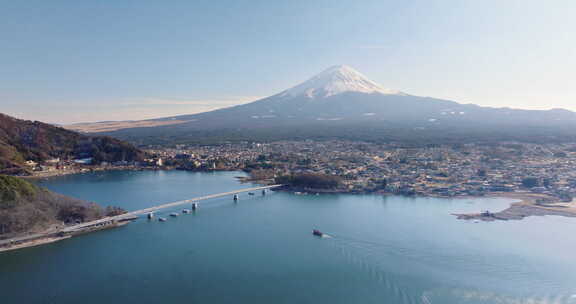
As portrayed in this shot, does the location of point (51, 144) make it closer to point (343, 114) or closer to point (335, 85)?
point (343, 114)

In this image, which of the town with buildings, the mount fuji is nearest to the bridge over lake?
the town with buildings

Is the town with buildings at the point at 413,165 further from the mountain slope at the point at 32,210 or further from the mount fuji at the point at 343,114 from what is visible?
the mount fuji at the point at 343,114

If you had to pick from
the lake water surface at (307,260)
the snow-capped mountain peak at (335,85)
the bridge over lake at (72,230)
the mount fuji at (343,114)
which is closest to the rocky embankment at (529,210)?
the lake water surface at (307,260)

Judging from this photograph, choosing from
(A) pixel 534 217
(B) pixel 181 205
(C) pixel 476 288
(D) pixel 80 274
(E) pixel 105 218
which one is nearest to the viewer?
(C) pixel 476 288

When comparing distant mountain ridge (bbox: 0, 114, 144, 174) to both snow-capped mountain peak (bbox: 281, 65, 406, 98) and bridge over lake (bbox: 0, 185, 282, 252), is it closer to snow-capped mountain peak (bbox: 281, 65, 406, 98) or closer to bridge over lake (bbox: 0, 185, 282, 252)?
bridge over lake (bbox: 0, 185, 282, 252)

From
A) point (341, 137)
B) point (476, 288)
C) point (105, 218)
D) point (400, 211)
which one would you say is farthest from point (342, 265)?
point (341, 137)

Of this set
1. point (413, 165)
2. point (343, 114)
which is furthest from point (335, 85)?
point (413, 165)

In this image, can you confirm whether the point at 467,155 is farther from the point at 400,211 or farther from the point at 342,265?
the point at 342,265
